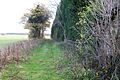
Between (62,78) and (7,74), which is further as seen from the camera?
(7,74)

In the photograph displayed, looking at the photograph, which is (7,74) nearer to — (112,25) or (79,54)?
(79,54)

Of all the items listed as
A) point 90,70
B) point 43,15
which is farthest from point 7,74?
point 43,15

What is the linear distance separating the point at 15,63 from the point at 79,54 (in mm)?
4274

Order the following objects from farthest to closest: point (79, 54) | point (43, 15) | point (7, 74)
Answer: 1. point (43, 15)
2. point (7, 74)
3. point (79, 54)

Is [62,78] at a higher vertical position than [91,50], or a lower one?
lower

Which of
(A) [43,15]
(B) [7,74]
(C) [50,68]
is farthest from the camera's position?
(A) [43,15]

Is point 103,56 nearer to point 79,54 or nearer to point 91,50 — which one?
point 91,50

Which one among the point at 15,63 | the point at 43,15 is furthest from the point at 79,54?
the point at 43,15

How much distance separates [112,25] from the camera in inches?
295

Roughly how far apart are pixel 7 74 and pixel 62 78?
5.79 ft

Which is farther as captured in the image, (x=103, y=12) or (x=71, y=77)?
(x=71, y=77)

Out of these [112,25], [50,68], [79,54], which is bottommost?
[50,68]

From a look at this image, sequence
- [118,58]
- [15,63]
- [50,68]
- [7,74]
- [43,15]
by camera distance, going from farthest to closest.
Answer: [43,15], [15,63], [50,68], [7,74], [118,58]

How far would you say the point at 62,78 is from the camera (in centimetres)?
927
